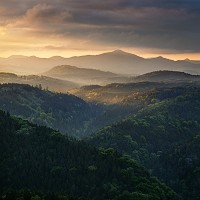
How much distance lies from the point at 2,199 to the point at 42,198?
718 inches

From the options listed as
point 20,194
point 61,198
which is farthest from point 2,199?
point 61,198

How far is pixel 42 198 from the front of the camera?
164 meters

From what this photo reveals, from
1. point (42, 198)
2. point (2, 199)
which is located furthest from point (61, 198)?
point (2, 199)

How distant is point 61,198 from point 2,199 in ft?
98.3

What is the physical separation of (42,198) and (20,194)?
908 centimetres

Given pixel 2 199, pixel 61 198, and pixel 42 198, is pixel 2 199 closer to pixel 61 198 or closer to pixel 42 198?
pixel 42 198

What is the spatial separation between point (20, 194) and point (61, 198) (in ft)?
60.6

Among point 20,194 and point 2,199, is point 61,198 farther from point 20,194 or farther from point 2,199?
point 2,199

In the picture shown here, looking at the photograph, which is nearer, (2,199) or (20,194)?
(2,199)

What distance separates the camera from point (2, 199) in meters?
151

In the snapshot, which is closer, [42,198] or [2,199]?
[2,199]

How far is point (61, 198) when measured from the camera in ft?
568

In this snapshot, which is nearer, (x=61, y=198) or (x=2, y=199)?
(x=2, y=199)
